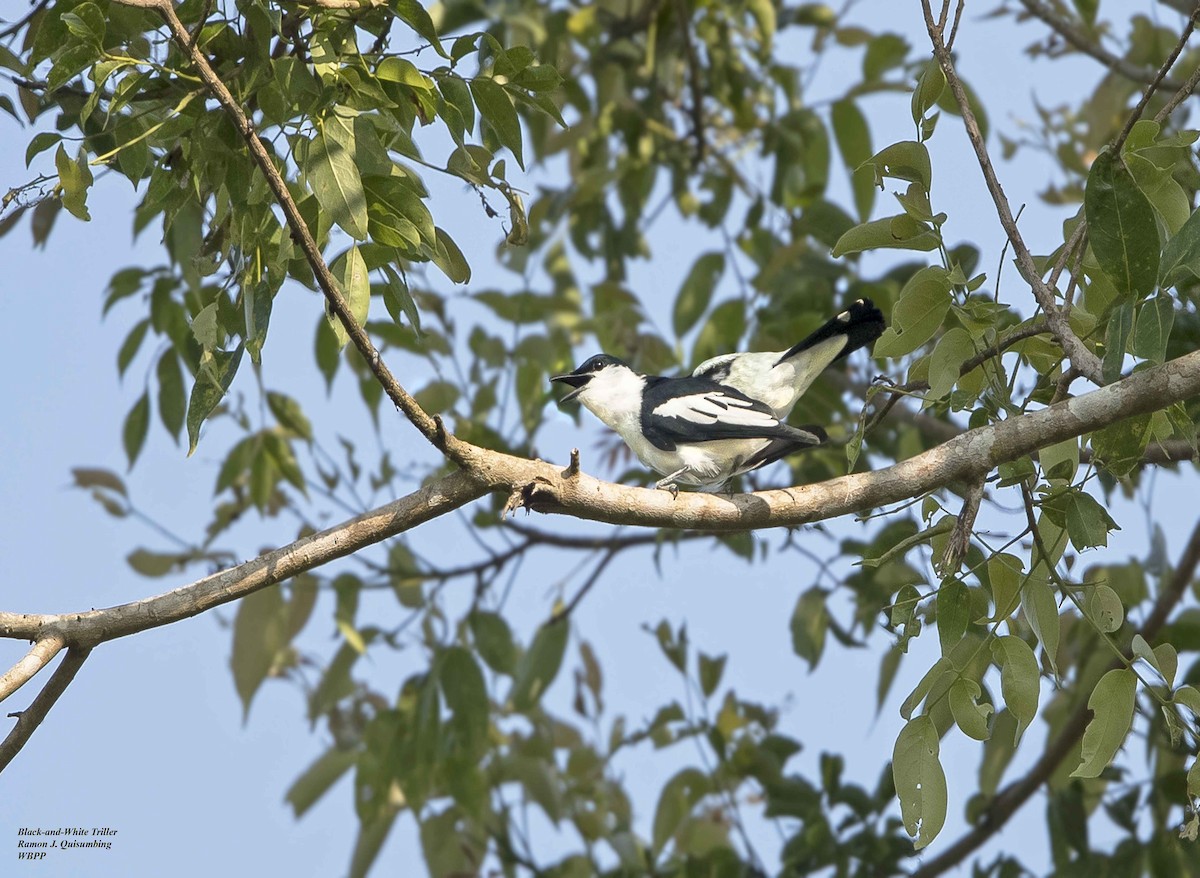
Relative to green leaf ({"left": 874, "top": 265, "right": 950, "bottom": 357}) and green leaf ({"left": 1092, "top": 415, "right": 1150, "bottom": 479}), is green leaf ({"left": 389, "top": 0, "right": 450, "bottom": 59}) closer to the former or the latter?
green leaf ({"left": 874, "top": 265, "right": 950, "bottom": 357})

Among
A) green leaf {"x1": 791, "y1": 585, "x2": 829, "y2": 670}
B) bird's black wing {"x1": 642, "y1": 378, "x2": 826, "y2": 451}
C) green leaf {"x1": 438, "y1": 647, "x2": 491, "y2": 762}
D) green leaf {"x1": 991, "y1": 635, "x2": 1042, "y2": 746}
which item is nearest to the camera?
green leaf {"x1": 991, "y1": 635, "x2": 1042, "y2": 746}

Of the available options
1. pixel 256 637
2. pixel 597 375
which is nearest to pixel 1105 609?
pixel 597 375

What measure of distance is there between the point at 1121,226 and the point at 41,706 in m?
2.15

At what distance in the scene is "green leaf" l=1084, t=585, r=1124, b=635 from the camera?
2463mm

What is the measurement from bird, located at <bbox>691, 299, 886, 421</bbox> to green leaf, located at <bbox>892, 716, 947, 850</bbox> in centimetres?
146

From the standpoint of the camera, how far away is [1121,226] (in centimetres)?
230

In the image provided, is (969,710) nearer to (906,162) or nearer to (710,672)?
(906,162)

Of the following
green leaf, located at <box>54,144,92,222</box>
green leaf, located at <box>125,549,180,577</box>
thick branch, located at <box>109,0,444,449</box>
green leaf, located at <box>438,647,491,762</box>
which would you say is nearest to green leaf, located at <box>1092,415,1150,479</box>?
thick branch, located at <box>109,0,444,449</box>

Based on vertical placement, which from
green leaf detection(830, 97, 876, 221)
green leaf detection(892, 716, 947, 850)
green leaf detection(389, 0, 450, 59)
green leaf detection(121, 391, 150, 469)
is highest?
green leaf detection(830, 97, 876, 221)

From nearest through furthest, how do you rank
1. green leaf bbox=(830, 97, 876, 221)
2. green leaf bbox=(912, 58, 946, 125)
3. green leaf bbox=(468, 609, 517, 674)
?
green leaf bbox=(912, 58, 946, 125), green leaf bbox=(468, 609, 517, 674), green leaf bbox=(830, 97, 876, 221)

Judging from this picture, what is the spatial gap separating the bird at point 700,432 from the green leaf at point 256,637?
1434mm

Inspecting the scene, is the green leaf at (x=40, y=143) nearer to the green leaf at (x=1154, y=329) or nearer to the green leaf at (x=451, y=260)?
the green leaf at (x=451, y=260)

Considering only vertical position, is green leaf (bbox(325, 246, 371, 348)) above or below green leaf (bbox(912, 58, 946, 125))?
below

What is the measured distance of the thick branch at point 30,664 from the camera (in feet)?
7.60
